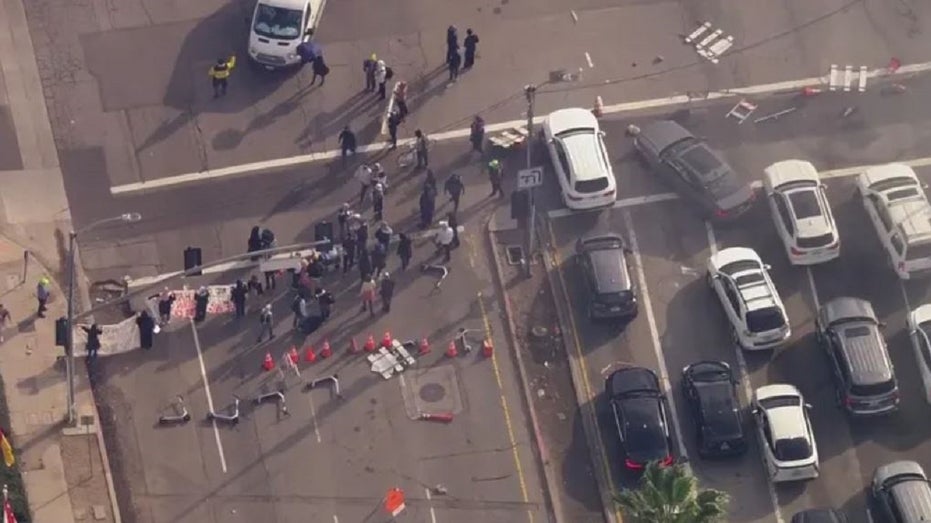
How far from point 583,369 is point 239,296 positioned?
34.7ft

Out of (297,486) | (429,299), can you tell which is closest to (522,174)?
(429,299)

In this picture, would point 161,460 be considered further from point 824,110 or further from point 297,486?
point 824,110

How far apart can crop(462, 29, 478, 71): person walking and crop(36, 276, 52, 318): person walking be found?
15637 mm

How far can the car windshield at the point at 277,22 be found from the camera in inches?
2530

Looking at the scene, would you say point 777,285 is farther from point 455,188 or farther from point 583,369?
point 455,188

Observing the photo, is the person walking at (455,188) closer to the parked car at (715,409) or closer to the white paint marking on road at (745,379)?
the white paint marking on road at (745,379)

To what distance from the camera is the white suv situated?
5769 centimetres

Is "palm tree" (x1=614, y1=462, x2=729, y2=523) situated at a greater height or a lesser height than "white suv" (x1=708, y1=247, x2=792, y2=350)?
lesser

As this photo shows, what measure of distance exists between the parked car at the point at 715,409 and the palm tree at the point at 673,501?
17.8 feet

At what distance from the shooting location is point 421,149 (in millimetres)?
62094

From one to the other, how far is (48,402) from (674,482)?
758 inches

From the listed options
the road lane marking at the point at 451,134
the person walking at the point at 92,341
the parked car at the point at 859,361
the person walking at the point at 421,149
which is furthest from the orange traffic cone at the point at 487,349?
the person walking at the point at 92,341

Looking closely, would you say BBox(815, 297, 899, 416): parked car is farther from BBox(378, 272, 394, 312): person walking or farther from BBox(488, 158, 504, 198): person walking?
BBox(378, 272, 394, 312): person walking

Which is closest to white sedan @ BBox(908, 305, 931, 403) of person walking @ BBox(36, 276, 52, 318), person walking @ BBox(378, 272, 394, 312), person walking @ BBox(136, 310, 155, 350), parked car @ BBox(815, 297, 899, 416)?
parked car @ BBox(815, 297, 899, 416)
